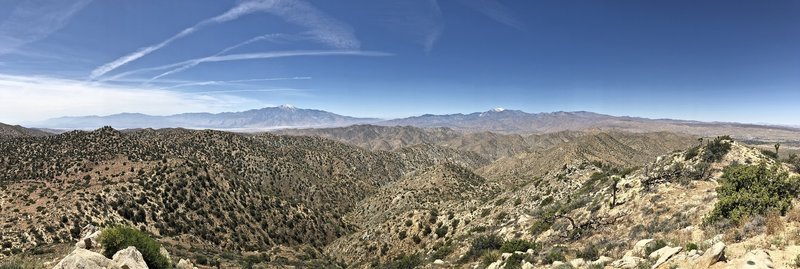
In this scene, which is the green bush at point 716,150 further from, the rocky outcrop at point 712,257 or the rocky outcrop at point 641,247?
the rocky outcrop at point 712,257

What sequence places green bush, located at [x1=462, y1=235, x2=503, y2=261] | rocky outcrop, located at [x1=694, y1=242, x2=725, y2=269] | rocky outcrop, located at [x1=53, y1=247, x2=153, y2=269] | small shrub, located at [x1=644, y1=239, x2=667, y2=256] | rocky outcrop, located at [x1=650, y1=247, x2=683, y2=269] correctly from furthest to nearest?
green bush, located at [x1=462, y1=235, x2=503, y2=261]
small shrub, located at [x1=644, y1=239, x2=667, y2=256]
rocky outcrop, located at [x1=53, y1=247, x2=153, y2=269]
rocky outcrop, located at [x1=650, y1=247, x2=683, y2=269]
rocky outcrop, located at [x1=694, y1=242, x2=725, y2=269]

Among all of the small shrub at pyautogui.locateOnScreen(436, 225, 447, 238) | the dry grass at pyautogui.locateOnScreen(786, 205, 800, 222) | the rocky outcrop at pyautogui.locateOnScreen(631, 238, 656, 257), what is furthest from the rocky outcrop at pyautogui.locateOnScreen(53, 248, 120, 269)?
the small shrub at pyautogui.locateOnScreen(436, 225, 447, 238)

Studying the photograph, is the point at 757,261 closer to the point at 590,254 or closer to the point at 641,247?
the point at 641,247

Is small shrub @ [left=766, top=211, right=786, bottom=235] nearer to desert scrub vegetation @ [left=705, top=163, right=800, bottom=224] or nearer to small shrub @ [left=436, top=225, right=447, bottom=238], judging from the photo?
desert scrub vegetation @ [left=705, top=163, right=800, bottom=224]

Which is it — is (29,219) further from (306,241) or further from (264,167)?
(264,167)

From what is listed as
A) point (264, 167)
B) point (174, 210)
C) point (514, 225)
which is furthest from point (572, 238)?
point (264, 167)

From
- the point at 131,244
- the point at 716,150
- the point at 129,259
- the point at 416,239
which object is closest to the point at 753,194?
the point at 716,150
